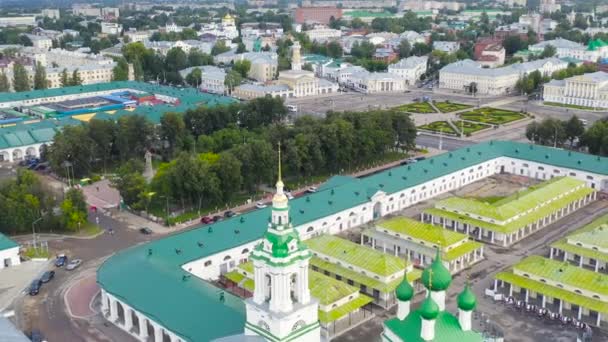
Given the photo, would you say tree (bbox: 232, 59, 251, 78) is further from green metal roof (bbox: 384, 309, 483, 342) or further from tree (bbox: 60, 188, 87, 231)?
green metal roof (bbox: 384, 309, 483, 342)

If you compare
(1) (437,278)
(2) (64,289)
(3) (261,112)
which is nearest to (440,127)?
(3) (261,112)

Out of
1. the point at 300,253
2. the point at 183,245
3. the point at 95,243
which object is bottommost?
the point at 95,243

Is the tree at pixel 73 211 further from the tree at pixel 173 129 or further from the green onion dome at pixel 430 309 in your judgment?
the green onion dome at pixel 430 309

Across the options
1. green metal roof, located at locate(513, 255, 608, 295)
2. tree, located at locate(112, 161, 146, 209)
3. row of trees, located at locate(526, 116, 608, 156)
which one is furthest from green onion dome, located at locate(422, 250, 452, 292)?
row of trees, located at locate(526, 116, 608, 156)

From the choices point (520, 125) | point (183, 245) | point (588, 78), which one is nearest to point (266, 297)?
point (183, 245)

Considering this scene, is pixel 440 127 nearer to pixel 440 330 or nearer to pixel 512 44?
pixel 440 330

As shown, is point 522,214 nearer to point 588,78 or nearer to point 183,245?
point 183,245
